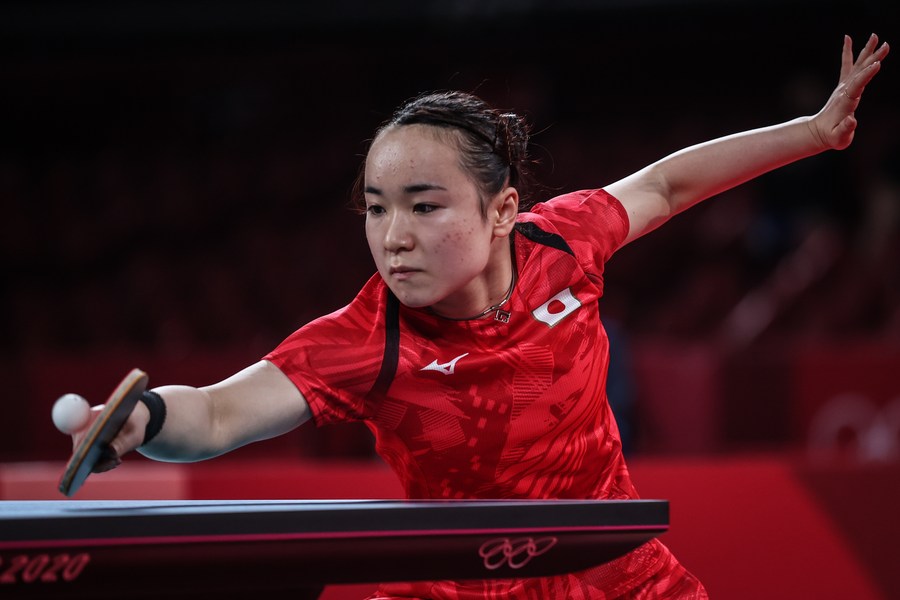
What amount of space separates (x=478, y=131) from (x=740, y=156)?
634 millimetres

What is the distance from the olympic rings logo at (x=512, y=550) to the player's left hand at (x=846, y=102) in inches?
42.7

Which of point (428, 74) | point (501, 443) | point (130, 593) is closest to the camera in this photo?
point (130, 593)

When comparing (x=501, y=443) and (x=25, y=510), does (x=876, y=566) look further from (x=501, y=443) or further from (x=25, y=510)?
(x=25, y=510)

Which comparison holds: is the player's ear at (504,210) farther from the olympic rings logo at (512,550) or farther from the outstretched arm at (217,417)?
the olympic rings logo at (512,550)

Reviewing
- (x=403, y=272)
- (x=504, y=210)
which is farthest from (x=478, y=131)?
(x=403, y=272)

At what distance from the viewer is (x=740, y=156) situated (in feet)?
7.45

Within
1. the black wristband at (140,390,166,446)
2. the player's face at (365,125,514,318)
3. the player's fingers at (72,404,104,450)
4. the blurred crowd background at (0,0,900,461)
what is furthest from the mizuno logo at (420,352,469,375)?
the blurred crowd background at (0,0,900,461)

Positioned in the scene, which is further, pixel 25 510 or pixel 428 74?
pixel 428 74

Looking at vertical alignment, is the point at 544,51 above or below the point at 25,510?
above

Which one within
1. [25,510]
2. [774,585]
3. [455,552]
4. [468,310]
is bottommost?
[774,585]

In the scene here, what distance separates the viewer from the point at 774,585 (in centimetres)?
322

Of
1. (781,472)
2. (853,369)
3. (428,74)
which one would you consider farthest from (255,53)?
(781,472)

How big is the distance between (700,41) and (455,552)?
932 centimetres

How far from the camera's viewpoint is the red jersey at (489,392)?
188 centimetres
